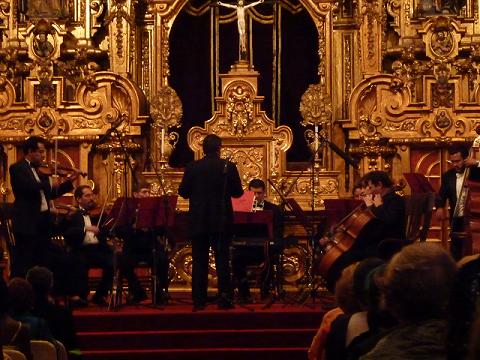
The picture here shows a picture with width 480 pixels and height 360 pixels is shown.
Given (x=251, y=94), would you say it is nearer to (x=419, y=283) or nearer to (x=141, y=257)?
(x=141, y=257)

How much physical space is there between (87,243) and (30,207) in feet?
3.94

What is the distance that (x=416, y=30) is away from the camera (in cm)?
1631

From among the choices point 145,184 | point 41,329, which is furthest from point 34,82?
point 41,329

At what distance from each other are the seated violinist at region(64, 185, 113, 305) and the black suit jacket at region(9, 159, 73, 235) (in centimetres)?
82

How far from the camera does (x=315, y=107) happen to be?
15.9 metres

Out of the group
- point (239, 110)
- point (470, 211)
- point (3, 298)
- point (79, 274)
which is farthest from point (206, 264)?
point (3, 298)

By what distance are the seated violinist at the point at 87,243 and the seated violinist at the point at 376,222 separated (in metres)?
3.29

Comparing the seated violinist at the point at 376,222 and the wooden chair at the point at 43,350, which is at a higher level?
the seated violinist at the point at 376,222

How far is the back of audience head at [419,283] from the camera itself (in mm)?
3770

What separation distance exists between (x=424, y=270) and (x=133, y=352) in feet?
23.8

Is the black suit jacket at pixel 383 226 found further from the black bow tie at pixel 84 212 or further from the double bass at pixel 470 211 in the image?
the black bow tie at pixel 84 212

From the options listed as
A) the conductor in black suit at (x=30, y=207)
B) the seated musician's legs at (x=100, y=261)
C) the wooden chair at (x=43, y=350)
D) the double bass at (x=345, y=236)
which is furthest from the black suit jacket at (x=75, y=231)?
the wooden chair at (x=43, y=350)

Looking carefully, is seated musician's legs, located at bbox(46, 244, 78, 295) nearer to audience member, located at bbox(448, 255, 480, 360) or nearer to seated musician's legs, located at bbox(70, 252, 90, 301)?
seated musician's legs, located at bbox(70, 252, 90, 301)

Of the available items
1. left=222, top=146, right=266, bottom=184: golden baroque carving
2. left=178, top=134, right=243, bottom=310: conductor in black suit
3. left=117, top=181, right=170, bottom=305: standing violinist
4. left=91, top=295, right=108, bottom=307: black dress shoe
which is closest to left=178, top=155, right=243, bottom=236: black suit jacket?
left=178, top=134, right=243, bottom=310: conductor in black suit
